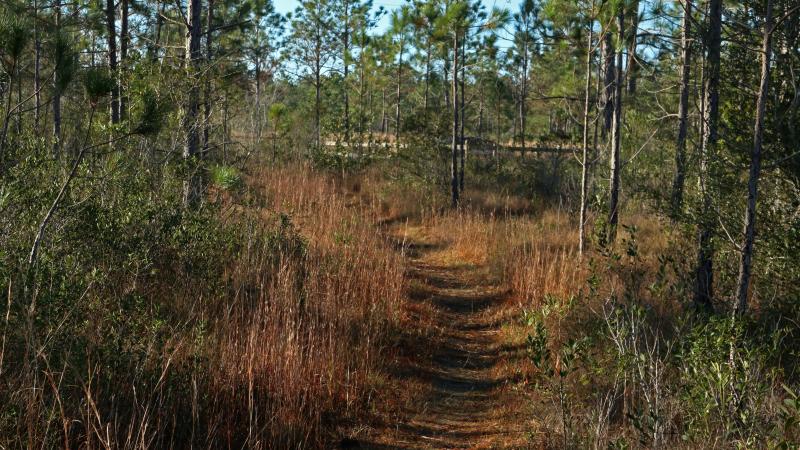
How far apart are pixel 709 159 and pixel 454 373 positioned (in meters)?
2.32

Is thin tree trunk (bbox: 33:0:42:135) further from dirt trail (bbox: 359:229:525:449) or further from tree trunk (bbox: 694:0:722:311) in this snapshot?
tree trunk (bbox: 694:0:722:311)

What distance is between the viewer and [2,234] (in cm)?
355

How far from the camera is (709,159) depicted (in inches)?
179

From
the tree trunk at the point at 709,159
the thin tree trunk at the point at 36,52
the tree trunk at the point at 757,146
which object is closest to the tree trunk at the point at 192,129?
the thin tree trunk at the point at 36,52

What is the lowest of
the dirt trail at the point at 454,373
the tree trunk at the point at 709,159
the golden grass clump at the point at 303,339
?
the dirt trail at the point at 454,373

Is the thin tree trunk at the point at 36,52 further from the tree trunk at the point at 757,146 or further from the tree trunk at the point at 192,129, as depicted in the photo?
the tree trunk at the point at 757,146

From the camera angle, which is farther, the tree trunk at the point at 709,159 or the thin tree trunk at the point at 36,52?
the tree trunk at the point at 709,159

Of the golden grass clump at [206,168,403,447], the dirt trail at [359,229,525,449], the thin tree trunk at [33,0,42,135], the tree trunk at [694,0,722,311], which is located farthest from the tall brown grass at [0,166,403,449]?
the tree trunk at [694,0,722,311]

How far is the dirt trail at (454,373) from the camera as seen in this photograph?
3.83 m

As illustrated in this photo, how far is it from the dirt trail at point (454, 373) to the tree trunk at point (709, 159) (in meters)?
1.43

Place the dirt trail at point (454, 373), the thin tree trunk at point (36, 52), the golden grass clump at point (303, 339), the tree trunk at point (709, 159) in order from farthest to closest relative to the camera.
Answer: the tree trunk at point (709, 159)
the dirt trail at point (454, 373)
the thin tree trunk at point (36, 52)
the golden grass clump at point (303, 339)

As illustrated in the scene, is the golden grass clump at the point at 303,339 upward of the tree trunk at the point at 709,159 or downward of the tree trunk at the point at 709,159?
downward

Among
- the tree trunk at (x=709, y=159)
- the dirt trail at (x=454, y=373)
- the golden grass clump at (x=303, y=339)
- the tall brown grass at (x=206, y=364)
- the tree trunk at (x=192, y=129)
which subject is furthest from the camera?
the tree trunk at (x=192, y=129)

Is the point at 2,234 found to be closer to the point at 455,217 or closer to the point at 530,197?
the point at 455,217
